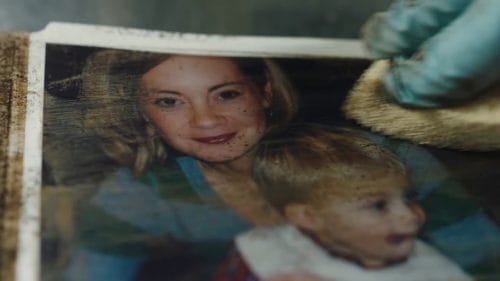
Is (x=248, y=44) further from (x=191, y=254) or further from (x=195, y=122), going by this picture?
(x=191, y=254)

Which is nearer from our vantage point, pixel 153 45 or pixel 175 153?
pixel 175 153

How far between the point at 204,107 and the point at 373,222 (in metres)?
0.18

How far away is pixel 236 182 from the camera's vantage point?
0.55 metres

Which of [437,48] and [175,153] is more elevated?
[437,48]

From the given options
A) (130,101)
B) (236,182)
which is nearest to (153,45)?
(130,101)

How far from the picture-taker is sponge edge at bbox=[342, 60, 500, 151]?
1.94 ft

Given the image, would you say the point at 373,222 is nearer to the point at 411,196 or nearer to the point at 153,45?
the point at 411,196

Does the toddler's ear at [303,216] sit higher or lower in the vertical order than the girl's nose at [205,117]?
lower

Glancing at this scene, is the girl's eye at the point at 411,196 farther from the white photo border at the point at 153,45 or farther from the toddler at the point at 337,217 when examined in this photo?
the white photo border at the point at 153,45

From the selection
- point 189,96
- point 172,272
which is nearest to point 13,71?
point 189,96

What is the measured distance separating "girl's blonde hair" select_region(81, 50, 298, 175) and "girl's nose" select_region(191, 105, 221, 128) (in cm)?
4

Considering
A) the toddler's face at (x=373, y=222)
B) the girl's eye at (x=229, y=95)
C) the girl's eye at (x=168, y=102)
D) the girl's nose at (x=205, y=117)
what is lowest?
the toddler's face at (x=373, y=222)

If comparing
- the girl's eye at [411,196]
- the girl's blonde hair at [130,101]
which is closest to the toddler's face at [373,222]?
the girl's eye at [411,196]

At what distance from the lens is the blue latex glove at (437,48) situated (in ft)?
1.83
